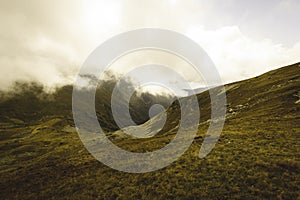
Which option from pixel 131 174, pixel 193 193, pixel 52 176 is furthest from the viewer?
pixel 52 176

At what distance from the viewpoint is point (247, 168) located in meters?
19.6

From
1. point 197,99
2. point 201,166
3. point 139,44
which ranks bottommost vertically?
point 201,166

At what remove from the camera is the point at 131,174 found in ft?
77.5

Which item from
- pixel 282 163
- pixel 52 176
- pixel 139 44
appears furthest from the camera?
pixel 139 44

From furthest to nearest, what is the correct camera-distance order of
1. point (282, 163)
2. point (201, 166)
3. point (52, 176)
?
point (52, 176)
point (201, 166)
point (282, 163)

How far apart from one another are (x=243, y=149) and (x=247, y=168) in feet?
17.7

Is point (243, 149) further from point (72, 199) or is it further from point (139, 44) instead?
point (139, 44)

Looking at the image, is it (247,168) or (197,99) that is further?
(197,99)

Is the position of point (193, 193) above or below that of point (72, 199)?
below

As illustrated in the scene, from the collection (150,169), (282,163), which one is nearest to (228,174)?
(282,163)

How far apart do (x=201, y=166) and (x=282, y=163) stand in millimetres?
7641

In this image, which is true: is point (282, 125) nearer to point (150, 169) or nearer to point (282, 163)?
point (282, 163)

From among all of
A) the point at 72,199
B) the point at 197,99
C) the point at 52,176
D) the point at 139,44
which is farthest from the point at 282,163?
the point at 197,99

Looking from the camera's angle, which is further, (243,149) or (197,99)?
(197,99)
